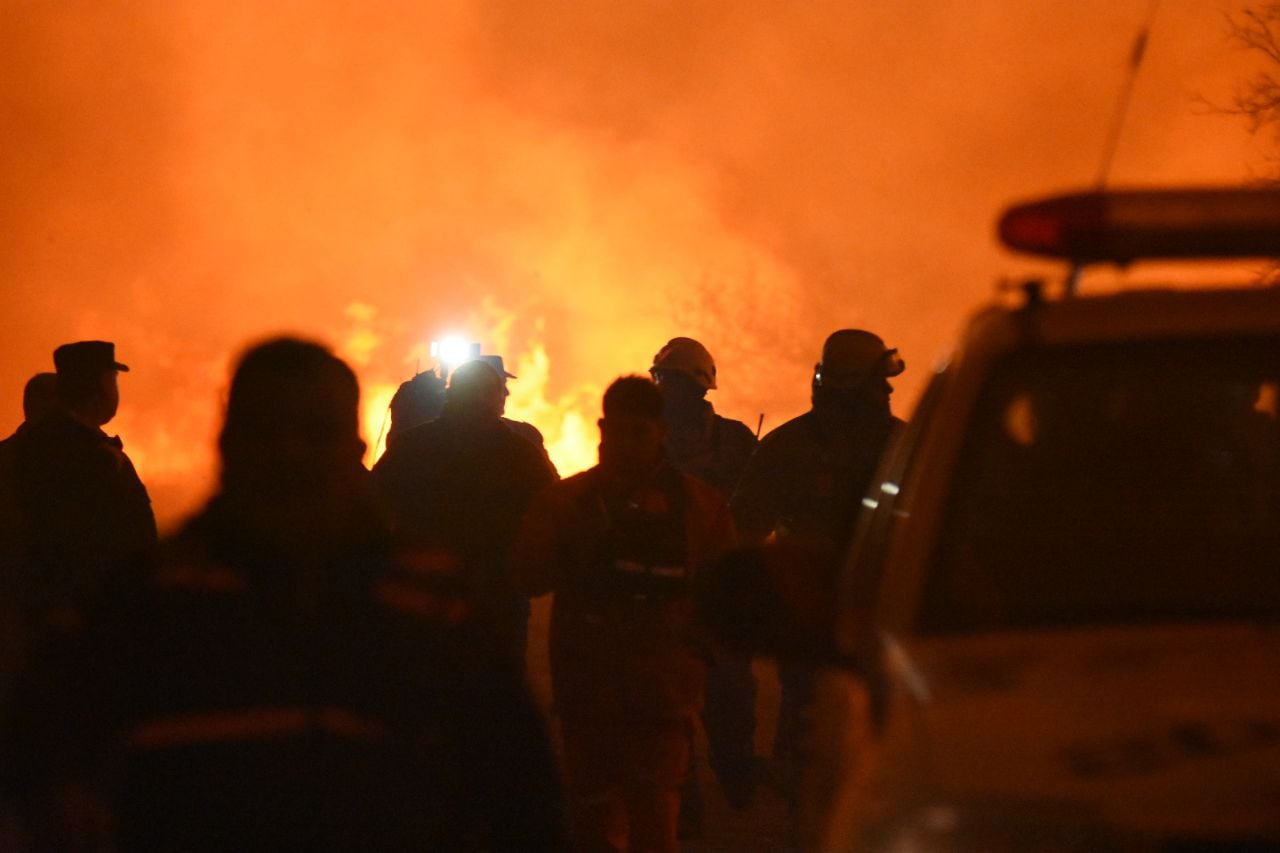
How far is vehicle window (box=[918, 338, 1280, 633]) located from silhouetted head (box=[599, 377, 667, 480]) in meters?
3.33

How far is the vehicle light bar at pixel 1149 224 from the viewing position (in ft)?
12.2

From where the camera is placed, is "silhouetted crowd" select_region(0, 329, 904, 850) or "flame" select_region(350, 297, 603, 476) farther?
"flame" select_region(350, 297, 603, 476)

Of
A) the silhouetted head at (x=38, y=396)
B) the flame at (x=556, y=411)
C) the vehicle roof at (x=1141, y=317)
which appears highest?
the flame at (x=556, y=411)

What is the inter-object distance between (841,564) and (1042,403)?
2.05m

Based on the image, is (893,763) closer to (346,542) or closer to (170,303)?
(346,542)

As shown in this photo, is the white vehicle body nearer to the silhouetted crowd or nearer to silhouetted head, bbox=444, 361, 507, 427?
the silhouetted crowd

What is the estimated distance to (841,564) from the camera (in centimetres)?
595

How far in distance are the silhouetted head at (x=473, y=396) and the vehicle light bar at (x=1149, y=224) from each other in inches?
219

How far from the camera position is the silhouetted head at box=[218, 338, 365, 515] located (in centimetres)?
366

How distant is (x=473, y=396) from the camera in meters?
9.28

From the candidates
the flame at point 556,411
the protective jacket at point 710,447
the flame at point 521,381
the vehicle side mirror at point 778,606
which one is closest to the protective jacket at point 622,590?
the protective jacket at point 710,447

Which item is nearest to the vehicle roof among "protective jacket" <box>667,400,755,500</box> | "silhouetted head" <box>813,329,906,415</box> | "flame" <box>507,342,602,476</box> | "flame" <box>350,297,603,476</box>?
"silhouetted head" <box>813,329,906,415</box>

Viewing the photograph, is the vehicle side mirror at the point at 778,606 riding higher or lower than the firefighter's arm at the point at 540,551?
lower

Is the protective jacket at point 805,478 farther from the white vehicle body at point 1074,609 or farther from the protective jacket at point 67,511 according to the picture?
the white vehicle body at point 1074,609
